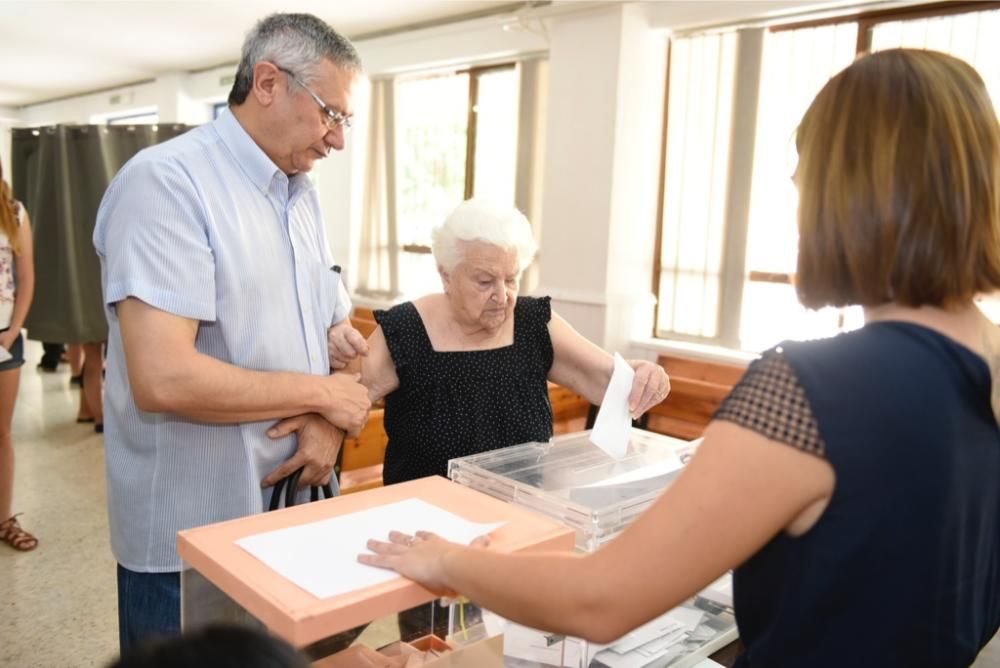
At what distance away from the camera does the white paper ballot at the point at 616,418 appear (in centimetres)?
137

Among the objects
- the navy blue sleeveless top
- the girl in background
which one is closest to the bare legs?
the girl in background

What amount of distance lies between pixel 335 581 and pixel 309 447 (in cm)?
57

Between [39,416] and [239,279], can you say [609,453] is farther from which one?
[39,416]

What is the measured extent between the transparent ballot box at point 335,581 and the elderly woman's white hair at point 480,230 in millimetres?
910

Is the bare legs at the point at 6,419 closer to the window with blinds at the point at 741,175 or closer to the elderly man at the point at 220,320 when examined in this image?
the elderly man at the point at 220,320

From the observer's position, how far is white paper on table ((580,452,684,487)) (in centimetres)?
121

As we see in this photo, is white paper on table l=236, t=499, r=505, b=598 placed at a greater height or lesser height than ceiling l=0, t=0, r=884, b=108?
lesser

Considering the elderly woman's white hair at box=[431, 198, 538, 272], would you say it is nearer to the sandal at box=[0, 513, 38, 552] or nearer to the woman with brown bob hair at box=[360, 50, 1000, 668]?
the woman with brown bob hair at box=[360, 50, 1000, 668]

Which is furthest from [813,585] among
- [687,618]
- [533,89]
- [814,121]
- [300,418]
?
[533,89]

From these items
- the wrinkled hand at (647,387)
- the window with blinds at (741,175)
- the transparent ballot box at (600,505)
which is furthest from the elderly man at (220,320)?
the window with blinds at (741,175)

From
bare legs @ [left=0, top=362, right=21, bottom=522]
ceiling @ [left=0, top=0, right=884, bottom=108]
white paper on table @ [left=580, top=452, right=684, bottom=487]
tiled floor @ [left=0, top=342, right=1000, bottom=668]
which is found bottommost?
tiled floor @ [left=0, top=342, right=1000, bottom=668]

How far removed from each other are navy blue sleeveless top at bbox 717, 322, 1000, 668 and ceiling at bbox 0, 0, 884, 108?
3.88m

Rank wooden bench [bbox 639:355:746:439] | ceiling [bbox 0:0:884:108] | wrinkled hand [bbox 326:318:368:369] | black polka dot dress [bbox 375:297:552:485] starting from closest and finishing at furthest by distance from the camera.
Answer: wrinkled hand [bbox 326:318:368:369] → black polka dot dress [bbox 375:297:552:485] → wooden bench [bbox 639:355:746:439] → ceiling [bbox 0:0:884:108]

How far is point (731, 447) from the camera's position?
0.68 meters
